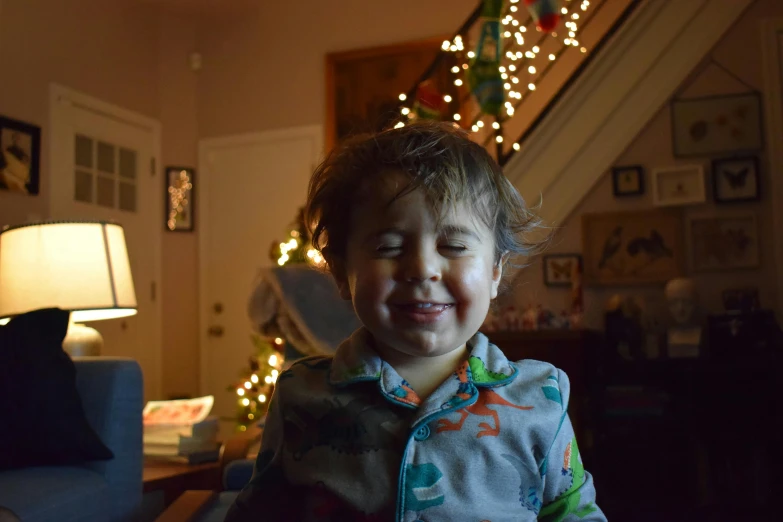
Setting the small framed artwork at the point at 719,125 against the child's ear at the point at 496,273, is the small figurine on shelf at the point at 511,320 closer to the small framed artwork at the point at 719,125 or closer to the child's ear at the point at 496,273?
the small framed artwork at the point at 719,125

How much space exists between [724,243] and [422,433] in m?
2.73

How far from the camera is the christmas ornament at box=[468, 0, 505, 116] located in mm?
3268

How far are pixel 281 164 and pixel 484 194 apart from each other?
4.38m

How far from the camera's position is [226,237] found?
5.22 metres

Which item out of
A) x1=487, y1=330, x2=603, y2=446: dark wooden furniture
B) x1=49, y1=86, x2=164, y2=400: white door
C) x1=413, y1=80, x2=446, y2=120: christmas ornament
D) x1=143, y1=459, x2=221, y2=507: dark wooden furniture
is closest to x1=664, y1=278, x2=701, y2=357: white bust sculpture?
x1=487, y1=330, x2=603, y2=446: dark wooden furniture

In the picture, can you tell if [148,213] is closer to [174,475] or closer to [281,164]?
[281,164]

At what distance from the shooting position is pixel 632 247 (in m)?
3.20

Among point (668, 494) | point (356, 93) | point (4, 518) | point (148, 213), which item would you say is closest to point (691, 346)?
point (668, 494)

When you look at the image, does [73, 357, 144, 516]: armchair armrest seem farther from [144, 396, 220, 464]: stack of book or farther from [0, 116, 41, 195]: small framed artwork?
[0, 116, 41, 195]: small framed artwork

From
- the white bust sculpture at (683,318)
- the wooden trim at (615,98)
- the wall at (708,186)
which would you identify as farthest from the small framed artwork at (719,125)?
the white bust sculpture at (683,318)

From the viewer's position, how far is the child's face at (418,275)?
0.85 m

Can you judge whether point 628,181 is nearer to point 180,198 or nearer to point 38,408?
point 38,408

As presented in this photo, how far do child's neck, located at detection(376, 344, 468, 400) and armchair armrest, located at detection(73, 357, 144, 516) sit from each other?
1.34 metres

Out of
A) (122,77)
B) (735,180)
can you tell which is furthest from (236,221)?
(735,180)
